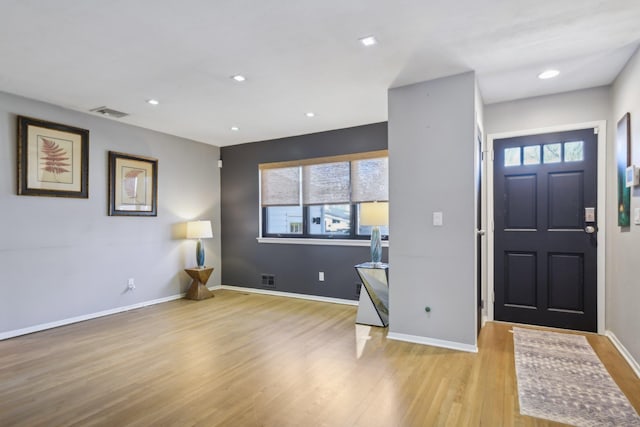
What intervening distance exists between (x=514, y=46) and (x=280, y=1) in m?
1.74

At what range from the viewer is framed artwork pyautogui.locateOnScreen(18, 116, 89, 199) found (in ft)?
12.0

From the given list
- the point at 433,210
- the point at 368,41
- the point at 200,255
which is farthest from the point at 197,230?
the point at 368,41

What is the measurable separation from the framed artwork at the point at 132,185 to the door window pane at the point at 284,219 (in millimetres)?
1670

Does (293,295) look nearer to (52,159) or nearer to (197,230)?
(197,230)

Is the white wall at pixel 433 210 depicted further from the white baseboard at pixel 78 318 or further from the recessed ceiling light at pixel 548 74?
the white baseboard at pixel 78 318

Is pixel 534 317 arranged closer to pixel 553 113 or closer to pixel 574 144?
pixel 574 144

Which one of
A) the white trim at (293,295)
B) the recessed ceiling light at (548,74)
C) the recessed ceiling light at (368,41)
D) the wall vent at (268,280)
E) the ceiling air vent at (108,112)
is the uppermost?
the recessed ceiling light at (548,74)

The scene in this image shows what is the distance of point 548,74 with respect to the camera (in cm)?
309

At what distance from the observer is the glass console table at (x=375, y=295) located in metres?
3.73

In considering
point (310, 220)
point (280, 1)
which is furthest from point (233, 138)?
point (280, 1)

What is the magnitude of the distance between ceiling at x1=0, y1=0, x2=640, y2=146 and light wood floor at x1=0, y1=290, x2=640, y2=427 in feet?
7.86

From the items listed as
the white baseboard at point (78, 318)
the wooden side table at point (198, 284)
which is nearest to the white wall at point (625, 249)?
the wooden side table at point (198, 284)

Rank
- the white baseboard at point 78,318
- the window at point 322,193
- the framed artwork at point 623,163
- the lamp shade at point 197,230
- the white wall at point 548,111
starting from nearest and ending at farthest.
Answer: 1. the framed artwork at point 623,163
2. the white wall at point 548,111
3. the white baseboard at point 78,318
4. the window at point 322,193
5. the lamp shade at point 197,230

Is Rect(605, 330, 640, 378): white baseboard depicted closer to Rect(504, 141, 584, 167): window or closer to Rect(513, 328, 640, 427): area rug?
Rect(513, 328, 640, 427): area rug
